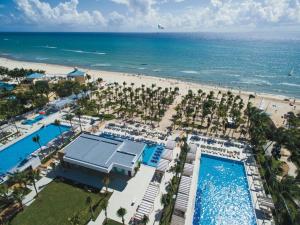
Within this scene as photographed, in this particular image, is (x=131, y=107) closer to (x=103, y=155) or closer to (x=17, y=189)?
(x=103, y=155)

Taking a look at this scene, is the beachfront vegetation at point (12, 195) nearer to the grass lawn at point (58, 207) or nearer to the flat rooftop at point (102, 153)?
the grass lawn at point (58, 207)

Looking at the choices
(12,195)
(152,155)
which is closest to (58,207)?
(12,195)

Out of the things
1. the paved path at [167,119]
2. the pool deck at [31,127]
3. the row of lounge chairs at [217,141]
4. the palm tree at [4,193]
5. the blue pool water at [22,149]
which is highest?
the palm tree at [4,193]

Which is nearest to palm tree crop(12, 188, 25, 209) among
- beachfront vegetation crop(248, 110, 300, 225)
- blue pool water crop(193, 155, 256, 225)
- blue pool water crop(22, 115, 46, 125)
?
blue pool water crop(193, 155, 256, 225)

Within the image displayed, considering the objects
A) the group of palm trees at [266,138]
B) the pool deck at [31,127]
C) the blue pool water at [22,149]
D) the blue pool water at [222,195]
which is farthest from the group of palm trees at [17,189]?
the group of palm trees at [266,138]

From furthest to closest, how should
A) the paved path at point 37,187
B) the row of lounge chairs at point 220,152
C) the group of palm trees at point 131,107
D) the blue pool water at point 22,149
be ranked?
the group of palm trees at point 131,107 < the row of lounge chairs at point 220,152 < the blue pool water at point 22,149 < the paved path at point 37,187

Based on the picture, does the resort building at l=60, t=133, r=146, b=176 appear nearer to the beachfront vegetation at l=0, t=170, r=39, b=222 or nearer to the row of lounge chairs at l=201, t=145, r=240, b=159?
the beachfront vegetation at l=0, t=170, r=39, b=222

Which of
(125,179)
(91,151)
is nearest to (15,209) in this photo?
(91,151)

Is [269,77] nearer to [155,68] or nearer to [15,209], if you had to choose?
[155,68]
